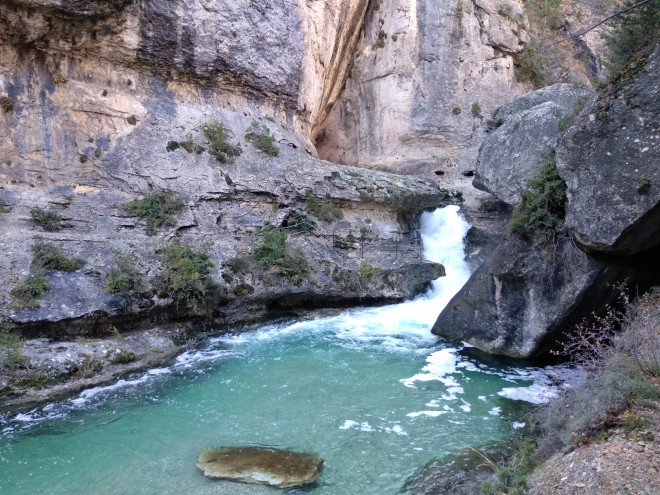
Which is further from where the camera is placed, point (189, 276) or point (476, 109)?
Answer: point (476, 109)

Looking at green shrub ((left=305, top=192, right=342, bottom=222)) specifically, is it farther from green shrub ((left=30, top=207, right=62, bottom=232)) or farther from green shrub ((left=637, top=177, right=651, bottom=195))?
green shrub ((left=637, top=177, right=651, bottom=195))

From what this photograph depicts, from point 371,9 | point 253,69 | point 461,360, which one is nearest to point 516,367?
point 461,360

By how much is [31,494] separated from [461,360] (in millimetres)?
7469

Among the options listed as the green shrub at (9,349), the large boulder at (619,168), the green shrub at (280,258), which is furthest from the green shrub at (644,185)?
the green shrub at (9,349)

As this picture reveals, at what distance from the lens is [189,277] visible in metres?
11.4

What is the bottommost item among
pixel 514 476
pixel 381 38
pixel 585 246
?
pixel 514 476

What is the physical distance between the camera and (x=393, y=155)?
70.7 ft

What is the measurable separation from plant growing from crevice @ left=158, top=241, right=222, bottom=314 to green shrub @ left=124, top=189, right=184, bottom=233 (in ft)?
3.88

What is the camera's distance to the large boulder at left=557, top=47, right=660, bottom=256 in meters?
7.46

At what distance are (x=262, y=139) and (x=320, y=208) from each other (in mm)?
3093

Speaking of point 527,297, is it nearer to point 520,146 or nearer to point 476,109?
point 520,146

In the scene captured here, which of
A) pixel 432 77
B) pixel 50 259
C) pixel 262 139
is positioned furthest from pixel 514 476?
pixel 432 77

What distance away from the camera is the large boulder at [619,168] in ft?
24.5

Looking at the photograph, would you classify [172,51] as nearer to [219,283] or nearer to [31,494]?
[219,283]
